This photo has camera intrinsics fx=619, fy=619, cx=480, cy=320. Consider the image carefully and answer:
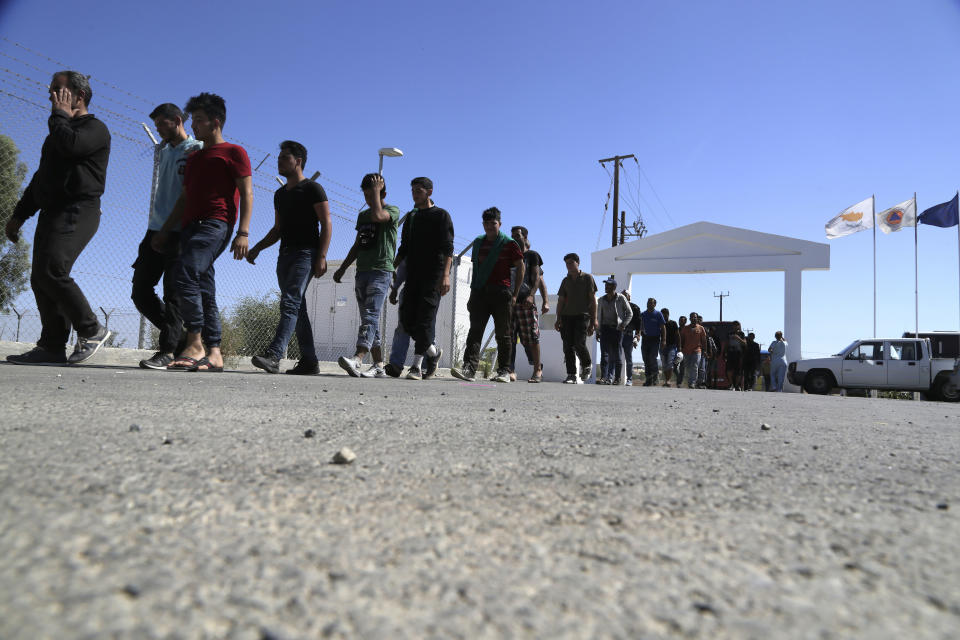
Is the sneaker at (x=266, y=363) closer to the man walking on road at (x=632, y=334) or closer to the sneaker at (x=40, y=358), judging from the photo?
the sneaker at (x=40, y=358)

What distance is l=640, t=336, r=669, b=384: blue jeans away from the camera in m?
11.6

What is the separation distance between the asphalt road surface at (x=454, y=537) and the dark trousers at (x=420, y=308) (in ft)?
13.0

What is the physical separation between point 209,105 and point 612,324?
7.27m

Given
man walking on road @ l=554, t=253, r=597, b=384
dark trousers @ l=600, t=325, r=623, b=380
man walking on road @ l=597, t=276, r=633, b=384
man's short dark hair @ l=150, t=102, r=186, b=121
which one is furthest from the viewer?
dark trousers @ l=600, t=325, r=623, b=380

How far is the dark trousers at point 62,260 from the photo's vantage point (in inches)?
173

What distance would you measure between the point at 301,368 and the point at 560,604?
17.2ft

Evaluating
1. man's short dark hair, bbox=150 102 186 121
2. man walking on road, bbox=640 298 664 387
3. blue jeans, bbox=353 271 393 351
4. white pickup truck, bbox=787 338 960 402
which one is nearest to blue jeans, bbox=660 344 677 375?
man walking on road, bbox=640 298 664 387

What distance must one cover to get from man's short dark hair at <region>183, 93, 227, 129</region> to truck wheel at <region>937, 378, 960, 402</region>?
15551mm

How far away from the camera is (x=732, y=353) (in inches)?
582

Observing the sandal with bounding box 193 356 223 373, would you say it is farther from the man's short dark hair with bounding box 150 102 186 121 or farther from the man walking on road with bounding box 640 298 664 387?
the man walking on road with bounding box 640 298 664 387

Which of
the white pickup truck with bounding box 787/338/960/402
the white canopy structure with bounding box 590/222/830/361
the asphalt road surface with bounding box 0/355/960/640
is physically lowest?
the asphalt road surface with bounding box 0/355/960/640

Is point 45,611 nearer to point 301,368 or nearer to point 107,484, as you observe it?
point 107,484

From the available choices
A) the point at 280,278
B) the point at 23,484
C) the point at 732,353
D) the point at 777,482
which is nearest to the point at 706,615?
the point at 777,482

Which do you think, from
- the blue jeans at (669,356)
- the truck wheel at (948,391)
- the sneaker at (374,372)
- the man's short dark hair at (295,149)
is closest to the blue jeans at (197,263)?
the man's short dark hair at (295,149)
